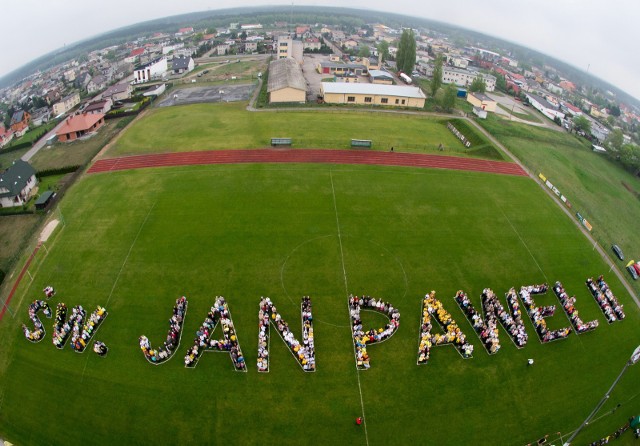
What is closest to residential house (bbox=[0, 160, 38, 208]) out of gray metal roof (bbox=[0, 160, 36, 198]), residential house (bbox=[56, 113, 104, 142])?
gray metal roof (bbox=[0, 160, 36, 198])

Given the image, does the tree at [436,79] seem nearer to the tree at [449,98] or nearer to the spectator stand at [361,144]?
the tree at [449,98]

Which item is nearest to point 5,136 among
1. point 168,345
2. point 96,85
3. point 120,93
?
point 120,93

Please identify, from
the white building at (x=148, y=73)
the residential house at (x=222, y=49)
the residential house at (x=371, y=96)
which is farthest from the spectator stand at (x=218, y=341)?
the residential house at (x=222, y=49)

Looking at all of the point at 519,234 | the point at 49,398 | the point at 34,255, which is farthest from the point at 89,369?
the point at 519,234

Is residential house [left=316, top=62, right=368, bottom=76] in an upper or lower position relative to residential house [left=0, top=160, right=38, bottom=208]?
upper

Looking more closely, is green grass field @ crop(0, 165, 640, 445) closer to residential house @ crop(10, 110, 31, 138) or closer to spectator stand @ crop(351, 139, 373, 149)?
spectator stand @ crop(351, 139, 373, 149)
